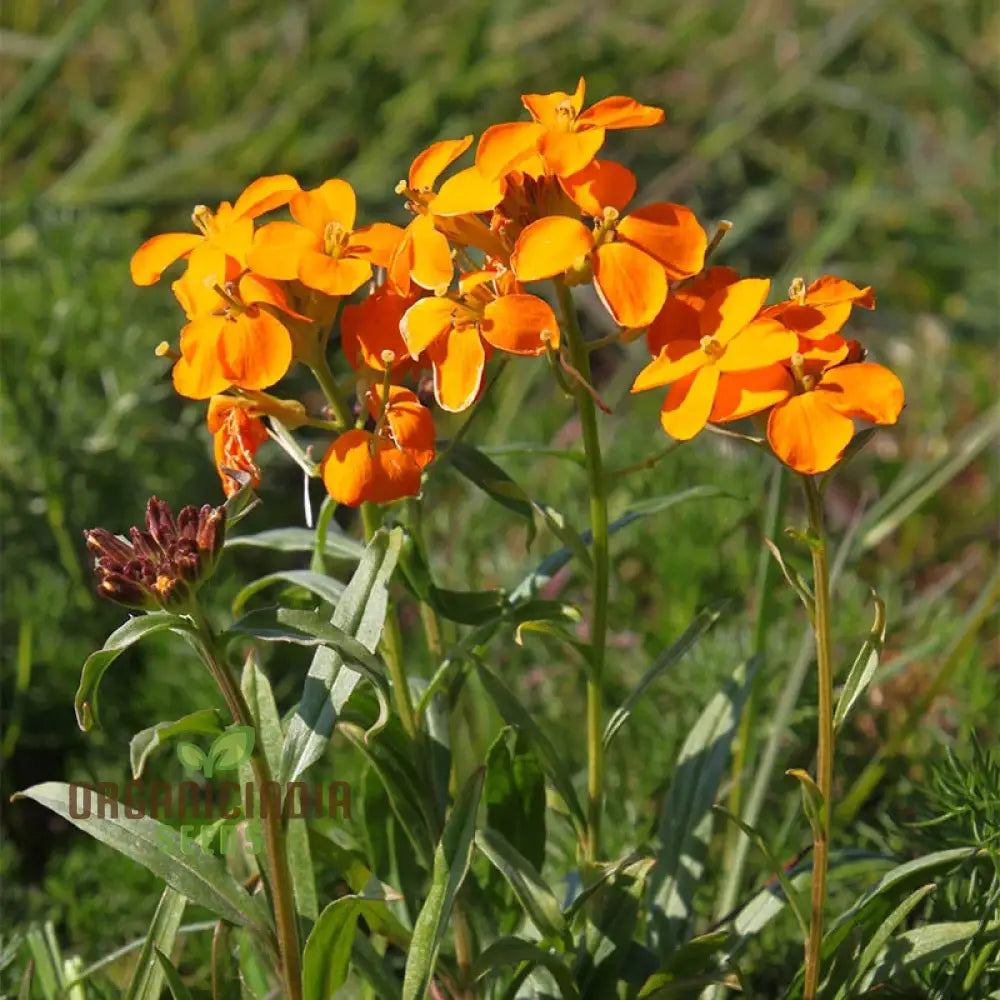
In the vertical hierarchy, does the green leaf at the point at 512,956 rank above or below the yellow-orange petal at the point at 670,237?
below

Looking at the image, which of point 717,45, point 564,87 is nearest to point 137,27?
point 564,87

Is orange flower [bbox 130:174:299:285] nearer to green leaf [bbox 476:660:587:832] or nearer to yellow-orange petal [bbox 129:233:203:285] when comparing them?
yellow-orange petal [bbox 129:233:203:285]

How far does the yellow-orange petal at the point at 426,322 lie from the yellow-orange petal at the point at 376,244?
11 centimetres

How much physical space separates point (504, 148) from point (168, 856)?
0.85 meters

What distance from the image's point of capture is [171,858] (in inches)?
60.6

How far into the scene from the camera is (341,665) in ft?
5.13

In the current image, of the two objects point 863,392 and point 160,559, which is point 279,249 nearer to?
point 160,559

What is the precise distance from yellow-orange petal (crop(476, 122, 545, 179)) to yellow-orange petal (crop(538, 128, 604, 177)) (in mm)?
14

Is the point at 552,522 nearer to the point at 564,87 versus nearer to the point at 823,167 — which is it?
the point at 564,87

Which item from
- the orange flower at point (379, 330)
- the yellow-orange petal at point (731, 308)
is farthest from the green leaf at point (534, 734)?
the yellow-orange petal at point (731, 308)

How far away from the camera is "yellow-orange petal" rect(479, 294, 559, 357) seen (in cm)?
141

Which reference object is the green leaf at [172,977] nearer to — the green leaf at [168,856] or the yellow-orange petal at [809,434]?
the green leaf at [168,856]

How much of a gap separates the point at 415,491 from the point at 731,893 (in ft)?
3.05

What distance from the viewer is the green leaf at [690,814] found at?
1880mm
